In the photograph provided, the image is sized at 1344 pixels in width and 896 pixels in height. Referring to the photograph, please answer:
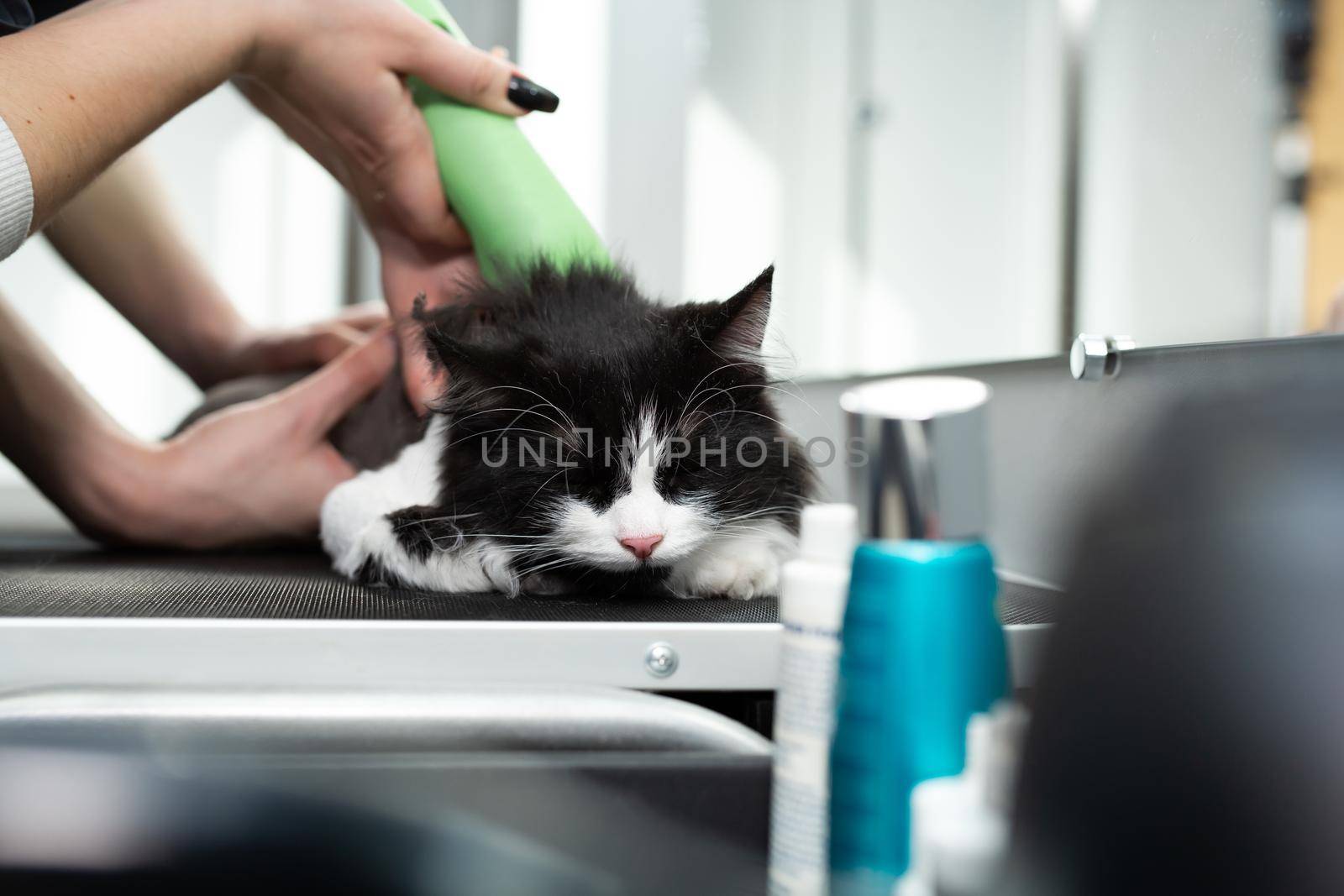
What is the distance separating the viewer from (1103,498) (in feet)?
1.13

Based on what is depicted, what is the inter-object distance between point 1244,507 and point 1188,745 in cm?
8

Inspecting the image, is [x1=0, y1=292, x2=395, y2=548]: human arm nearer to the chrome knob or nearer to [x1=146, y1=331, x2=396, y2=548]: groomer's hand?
[x1=146, y1=331, x2=396, y2=548]: groomer's hand

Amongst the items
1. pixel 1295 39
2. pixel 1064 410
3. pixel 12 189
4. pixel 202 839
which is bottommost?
pixel 202 839

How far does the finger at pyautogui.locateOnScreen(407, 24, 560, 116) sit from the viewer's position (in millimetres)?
935

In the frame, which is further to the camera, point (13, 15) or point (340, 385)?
point (340, 385)

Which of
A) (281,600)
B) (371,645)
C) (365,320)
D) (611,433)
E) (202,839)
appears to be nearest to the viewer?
(202,839)

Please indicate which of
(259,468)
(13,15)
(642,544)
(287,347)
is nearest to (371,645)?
(642,544)

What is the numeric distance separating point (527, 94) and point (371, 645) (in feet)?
2.03

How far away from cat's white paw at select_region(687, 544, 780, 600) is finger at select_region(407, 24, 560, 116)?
512mm

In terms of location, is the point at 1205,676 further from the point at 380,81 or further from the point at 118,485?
the point at 118,485

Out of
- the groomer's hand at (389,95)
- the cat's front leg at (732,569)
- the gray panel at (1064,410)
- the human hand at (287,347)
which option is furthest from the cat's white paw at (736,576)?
→ the human hand at (287,347)

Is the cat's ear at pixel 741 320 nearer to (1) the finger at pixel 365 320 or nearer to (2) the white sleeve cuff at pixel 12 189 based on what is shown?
(2) the white sleeve cuff at pixel 12 189

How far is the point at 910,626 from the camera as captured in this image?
387 mm

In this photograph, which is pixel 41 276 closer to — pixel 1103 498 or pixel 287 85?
pixel 287 85
